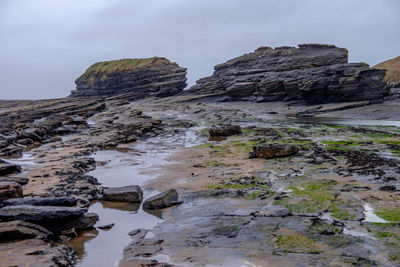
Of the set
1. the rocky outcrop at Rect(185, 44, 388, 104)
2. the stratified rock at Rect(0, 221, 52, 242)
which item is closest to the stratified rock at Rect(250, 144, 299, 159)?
the stratified rock at Rect(0, 221, 52, 242)

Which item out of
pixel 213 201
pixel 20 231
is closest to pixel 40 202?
pixel 20 231

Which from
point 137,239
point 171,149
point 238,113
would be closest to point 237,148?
point 171,149

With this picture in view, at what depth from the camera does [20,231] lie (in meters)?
7.52

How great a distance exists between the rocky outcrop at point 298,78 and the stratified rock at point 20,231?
5332cm

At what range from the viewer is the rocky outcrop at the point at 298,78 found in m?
52.1

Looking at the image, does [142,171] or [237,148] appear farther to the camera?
[237,148]

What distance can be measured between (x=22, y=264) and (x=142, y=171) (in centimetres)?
993

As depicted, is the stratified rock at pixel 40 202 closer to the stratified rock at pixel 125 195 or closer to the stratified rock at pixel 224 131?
the stratified rock at pixel 125 195

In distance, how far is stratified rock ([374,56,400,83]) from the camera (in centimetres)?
10651

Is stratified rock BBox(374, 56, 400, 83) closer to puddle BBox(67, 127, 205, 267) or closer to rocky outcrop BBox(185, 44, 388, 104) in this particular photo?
rocky outcrop BBox(185, 44, 388, 104)

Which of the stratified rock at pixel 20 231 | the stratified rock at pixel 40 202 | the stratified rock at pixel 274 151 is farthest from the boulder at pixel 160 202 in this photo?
the stratified rock at pixel 274 151

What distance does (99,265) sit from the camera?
6.90 m

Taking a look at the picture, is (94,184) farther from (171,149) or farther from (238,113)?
(238,113)

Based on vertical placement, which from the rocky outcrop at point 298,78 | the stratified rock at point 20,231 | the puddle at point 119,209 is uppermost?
the rocky outcrop at point 298,78
